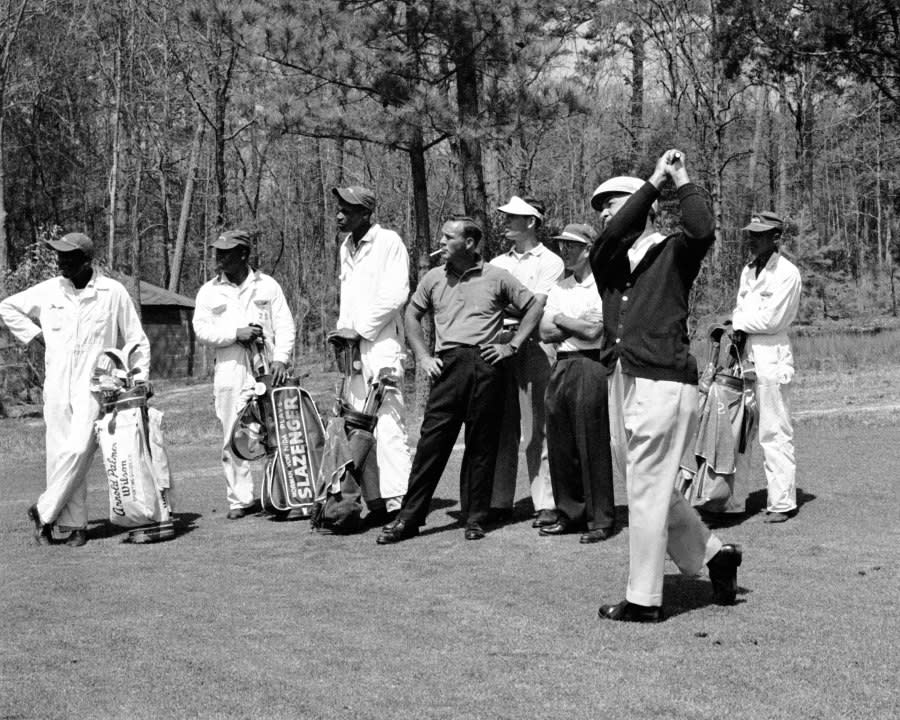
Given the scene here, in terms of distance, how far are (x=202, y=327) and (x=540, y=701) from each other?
19.0 ft

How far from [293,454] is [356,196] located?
2057 millimetres

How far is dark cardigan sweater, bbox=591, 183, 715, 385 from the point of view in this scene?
5785 mm

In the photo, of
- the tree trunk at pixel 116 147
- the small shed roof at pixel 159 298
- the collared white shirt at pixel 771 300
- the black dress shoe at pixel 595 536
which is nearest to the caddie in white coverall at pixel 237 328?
the black dress shoe at pixel 595 536

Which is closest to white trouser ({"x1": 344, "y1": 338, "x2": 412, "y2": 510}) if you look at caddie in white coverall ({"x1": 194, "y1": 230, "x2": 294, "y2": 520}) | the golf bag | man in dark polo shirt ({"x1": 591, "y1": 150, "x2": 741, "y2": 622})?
caddie in white coverall ({"x1": 194, "y1": 230, "x2": 294, "y2": 520})

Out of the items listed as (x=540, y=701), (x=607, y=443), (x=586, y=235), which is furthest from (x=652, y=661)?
(x=586, y=235)

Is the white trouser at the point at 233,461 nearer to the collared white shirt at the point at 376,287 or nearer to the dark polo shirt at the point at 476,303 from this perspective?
the collared white shirt at the point at 376,287

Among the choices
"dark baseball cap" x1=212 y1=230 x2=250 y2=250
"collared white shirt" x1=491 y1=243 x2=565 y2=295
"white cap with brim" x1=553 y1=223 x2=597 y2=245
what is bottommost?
"collared white shirt" x1=491 y1=243 x2=565 y2=295

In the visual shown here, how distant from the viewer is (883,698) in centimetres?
455

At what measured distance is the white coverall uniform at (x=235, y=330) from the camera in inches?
381

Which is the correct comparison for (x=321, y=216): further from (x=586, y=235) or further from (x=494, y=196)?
(x=586, y=235)

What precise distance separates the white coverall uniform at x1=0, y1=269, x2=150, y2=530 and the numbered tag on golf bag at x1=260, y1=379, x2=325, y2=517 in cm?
114

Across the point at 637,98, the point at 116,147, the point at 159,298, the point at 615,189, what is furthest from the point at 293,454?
the point at 116,147

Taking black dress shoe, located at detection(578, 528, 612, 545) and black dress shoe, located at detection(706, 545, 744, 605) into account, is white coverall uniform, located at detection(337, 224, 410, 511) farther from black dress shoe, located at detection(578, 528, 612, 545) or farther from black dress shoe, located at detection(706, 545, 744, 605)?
black dress shoe, located at detection(706, 545, 744, 605)

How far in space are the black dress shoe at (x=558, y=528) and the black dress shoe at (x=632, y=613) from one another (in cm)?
221
